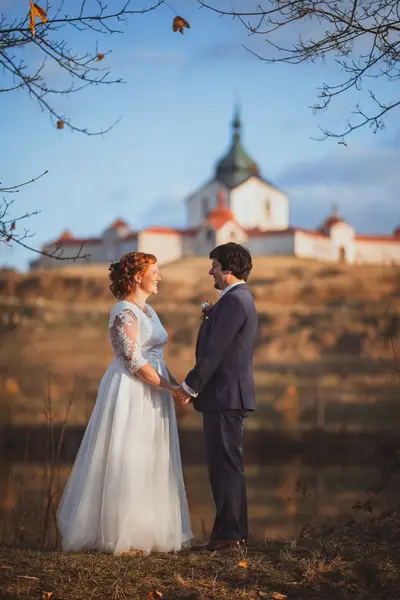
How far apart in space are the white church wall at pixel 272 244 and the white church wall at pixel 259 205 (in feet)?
23.7

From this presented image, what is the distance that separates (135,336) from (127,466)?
0.71m

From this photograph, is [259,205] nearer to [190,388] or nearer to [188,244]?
[188,244]

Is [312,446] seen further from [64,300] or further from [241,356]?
[241,356]

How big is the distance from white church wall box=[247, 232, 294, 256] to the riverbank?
52.0 metres

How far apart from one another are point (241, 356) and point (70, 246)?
5594 centimetres

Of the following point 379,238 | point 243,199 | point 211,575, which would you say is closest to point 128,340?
point 211,575

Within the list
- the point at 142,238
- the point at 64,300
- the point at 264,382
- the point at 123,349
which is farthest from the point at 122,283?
the point at 142,238

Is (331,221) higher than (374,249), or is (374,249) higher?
(331,221)

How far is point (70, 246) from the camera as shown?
6072 centimetres

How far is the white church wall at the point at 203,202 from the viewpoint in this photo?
220 ft

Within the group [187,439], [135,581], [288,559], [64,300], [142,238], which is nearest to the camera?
[135,581]

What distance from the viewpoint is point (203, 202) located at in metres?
67.7

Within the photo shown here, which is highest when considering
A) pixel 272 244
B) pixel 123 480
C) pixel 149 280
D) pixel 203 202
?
pixel 203 202

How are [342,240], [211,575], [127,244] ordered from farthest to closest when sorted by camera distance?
1. [342,240]
2. [127,244]
3. [211,575]
